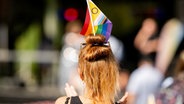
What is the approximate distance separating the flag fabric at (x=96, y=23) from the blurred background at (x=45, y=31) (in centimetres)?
997

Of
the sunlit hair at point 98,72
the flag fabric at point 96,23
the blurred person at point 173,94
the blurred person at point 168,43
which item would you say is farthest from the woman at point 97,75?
the blurred person at point 168,43

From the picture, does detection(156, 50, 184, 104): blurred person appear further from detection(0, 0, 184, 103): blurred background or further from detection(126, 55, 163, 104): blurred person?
detection(0, 0, 184, 103): blurred background

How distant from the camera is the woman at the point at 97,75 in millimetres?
4848

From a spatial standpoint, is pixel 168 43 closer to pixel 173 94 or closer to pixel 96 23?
pixel 173 94

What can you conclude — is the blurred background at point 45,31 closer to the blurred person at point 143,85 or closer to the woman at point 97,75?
the blurred person at point 143,85

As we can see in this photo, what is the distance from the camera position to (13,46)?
17.2m

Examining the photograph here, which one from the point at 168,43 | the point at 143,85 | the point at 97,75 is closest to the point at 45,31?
the point at 168,43

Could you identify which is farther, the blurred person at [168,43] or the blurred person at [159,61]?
the blurred person at [168,43]

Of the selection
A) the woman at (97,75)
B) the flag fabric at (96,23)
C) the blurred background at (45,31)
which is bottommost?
the blurred background at (45,31)

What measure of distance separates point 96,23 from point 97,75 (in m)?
0.43

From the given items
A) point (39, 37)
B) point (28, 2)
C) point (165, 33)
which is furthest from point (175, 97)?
point (28, 2)

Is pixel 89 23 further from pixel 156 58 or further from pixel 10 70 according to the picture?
pixel 10 70

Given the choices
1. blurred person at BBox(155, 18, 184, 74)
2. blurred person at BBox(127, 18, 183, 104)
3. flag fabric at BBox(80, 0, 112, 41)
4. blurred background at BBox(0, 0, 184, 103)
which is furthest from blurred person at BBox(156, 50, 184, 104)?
blurred background at BBox(0, 0, 184, 103)

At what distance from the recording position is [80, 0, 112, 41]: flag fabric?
16.6 feet
